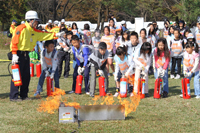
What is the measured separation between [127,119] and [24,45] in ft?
11.2

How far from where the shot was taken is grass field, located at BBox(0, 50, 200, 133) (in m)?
5.46

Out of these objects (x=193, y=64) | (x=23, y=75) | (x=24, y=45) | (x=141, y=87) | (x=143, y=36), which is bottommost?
(x=141, y=87)

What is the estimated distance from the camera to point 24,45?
24.5 ft

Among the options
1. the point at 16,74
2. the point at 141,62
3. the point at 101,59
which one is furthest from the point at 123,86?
the point at 16,74

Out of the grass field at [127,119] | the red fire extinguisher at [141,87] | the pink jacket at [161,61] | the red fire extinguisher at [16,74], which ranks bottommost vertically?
the grass field at [127,119]

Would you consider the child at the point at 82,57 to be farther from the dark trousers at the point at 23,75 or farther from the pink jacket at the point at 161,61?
the pink jacket at the point at 161,61

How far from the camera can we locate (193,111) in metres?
6.72

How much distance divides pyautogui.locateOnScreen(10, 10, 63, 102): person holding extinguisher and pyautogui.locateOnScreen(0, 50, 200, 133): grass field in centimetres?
43

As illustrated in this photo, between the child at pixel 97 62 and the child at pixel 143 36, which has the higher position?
the child at pixel 143 36

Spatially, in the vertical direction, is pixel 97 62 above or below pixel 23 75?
above

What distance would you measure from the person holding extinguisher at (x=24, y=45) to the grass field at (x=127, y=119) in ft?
1.41

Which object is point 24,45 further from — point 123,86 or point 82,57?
point 123,86

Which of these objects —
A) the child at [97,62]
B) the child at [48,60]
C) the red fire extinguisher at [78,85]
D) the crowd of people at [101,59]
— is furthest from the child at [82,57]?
the child at [48,60]

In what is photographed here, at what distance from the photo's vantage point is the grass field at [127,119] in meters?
5.46
